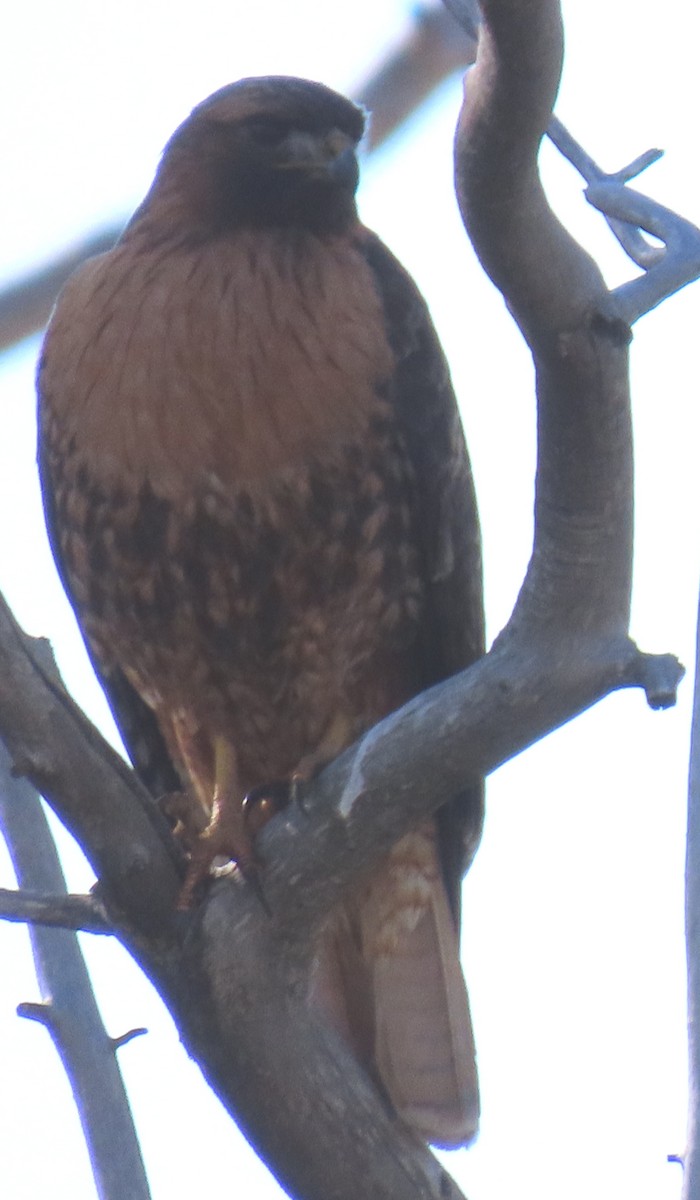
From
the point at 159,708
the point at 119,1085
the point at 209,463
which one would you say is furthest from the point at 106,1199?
the point at 209,463

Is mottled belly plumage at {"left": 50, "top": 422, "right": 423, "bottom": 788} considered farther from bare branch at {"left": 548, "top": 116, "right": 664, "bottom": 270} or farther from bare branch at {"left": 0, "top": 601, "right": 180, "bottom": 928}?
bare branch at {"left": 0, "top": 601, "right": 180, "bottom": 928}

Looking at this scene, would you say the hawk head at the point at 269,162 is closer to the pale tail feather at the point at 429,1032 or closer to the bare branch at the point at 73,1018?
the bare branch at the point at 73,1018

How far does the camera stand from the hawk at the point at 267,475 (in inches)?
152

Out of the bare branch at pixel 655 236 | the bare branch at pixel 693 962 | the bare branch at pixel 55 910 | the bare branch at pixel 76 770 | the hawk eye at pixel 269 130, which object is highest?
the hawk eye at pixel 269 130

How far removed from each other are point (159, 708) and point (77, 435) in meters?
0.74

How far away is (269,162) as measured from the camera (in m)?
4.11

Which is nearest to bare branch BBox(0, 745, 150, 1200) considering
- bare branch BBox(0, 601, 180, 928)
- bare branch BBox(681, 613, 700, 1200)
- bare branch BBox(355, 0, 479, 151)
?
bare branch BBox(0, 601, 180, 928)

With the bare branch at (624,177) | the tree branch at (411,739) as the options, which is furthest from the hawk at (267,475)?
the bare branch at (624,177)

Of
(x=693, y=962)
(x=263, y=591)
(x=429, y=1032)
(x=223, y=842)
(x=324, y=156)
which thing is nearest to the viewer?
(x=693, y=962)

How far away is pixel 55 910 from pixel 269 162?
1.88 m

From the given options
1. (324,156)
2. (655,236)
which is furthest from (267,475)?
(655,236)

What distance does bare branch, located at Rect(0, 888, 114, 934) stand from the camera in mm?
3195

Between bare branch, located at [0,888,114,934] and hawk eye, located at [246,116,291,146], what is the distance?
1.90 meters

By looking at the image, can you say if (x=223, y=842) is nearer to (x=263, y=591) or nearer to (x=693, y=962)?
(x=263, y=591)
